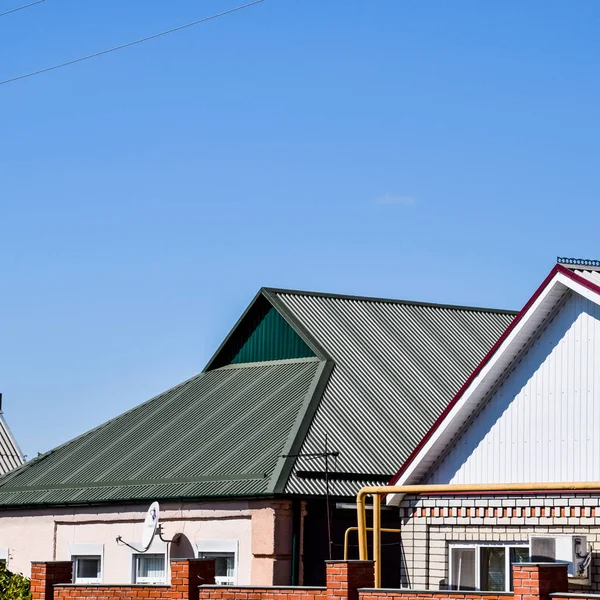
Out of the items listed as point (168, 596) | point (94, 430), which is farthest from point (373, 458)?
point (94, 430)

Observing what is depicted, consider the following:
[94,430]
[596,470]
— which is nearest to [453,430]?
[596,470]

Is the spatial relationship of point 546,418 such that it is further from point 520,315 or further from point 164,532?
point 164,532

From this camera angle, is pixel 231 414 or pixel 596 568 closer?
pixel 596 568

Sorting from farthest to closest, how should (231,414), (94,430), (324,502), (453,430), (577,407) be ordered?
(94,430)
(231,414)
(324,502)
(453,430)
(577,407)

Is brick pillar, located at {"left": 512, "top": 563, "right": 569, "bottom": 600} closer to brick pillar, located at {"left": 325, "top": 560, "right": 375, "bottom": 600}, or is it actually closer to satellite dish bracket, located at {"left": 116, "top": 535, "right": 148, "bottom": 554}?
brick pillar, located at {"left": 325, "top": 560, "right": 375, "bottom": 600}

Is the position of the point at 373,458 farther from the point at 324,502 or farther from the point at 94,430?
the point at 94,430

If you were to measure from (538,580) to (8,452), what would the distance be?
1281 inches

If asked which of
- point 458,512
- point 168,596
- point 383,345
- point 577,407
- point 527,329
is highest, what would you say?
point 383,345

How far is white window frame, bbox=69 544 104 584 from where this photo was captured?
26188mm

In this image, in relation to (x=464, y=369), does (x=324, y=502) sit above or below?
below

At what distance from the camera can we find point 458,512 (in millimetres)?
21797

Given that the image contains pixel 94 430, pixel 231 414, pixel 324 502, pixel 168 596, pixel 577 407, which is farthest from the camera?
pixel 94 430

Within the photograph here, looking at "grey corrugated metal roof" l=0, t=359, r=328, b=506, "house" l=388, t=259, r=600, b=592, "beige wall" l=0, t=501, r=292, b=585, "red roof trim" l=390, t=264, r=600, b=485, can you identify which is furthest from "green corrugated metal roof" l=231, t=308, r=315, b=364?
"house" l=388, t=259, r=600, b=592

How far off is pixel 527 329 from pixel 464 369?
7.99m
